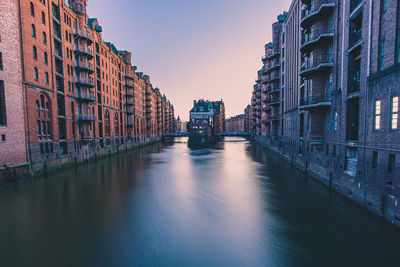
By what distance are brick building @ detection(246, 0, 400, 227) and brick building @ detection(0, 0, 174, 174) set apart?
101 feet

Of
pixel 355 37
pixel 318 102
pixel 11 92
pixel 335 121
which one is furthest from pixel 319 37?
pixel 11 92

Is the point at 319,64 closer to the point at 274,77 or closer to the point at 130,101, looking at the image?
the point at 274,77

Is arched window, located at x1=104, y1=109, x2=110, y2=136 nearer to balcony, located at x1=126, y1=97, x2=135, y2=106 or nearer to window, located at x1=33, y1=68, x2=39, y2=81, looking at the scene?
balcony, located at x1=126, y1=97, x2=135, y2=106

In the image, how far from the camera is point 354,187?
43.6 ft

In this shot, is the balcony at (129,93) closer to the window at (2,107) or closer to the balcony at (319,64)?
the window at (2,107)

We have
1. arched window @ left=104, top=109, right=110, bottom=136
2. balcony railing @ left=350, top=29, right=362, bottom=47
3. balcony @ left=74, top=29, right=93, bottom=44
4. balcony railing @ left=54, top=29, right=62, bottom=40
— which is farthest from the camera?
arched window @ left=104, top=109, right=110, bottom=136

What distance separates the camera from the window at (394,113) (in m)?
9.99

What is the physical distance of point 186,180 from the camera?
22234 mm

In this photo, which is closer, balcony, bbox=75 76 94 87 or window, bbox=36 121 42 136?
window, bbox=36 121 42 136

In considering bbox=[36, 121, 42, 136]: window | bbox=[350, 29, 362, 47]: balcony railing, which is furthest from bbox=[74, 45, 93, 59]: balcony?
bbox=[350, 29, 362, 47]: balcony railing

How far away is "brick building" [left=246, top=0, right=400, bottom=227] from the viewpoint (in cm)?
1041

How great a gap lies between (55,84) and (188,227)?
27.5 m

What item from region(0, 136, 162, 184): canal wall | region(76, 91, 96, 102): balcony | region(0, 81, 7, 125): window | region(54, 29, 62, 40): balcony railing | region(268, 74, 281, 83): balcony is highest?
region(54, 29, 62, 40): balcony railing

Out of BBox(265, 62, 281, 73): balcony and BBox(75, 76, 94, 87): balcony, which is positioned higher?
BBox(265, 62, 281, 73): balcony
